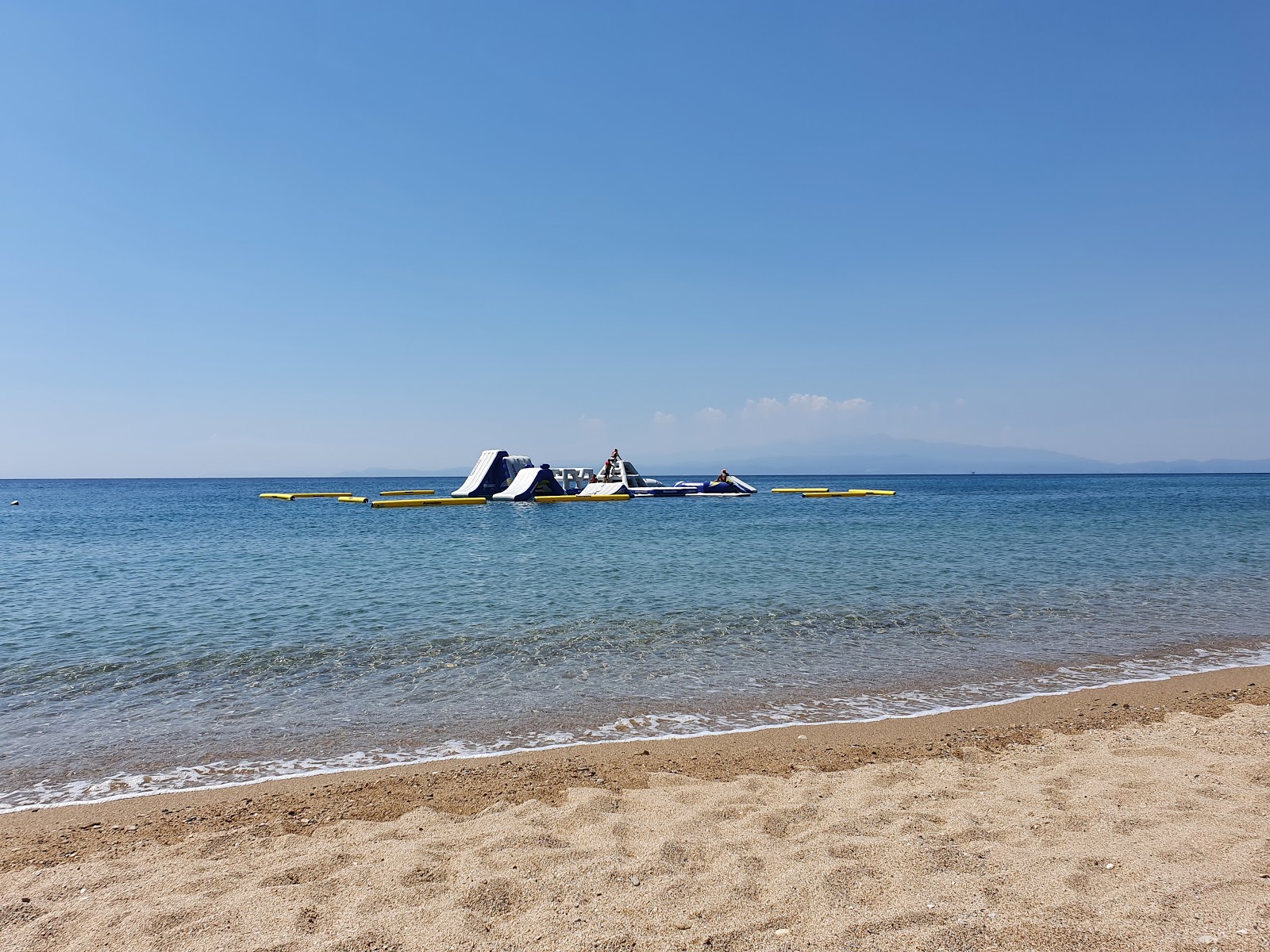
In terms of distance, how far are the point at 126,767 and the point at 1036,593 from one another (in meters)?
16.4

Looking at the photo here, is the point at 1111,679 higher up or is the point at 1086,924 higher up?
the point at 1086,924

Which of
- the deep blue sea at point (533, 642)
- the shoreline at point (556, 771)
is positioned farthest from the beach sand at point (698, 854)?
the deep blue sea at point (533, 642)

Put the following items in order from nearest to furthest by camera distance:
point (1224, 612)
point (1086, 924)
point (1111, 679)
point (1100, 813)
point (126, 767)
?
point (1086, 924)
point (1100, 813)
point (126, 767)
point (1111, 679)
point (1224, 612)

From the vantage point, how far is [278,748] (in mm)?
7086

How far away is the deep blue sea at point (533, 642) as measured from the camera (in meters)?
7.48

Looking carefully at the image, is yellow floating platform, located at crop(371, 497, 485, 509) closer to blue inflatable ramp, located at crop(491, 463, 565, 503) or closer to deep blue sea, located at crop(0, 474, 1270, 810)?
blue inflatable ramp, located at crop(491, 463, 565, 503)

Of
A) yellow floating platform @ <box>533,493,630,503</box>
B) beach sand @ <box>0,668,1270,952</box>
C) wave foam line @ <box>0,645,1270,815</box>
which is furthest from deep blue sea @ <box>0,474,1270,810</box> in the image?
yellow floating platform @ <box>533,493,630,503</box>

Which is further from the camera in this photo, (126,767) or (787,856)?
(126,767)

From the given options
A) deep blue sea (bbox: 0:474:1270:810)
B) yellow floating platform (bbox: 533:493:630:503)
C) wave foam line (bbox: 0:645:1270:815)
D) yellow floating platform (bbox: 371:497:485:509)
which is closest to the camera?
wave foam line (bbox: 0:645:1270:815)

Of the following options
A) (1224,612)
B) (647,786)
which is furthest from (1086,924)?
(1224,612)

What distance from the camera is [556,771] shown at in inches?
247

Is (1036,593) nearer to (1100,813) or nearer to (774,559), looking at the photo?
(774,559)

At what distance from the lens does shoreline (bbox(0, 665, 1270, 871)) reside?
5.27m

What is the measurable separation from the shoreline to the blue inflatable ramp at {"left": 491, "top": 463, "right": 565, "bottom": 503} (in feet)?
164
